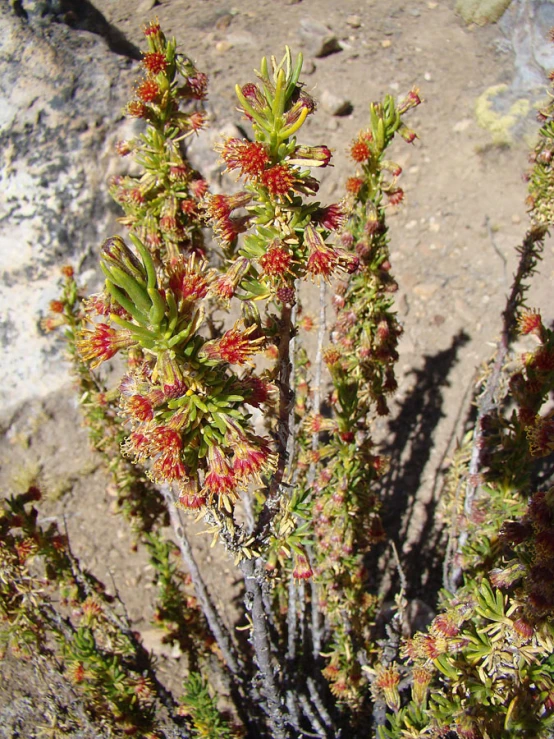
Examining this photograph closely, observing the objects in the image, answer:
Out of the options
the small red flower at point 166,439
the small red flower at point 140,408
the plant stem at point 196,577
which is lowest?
the plant stem at point 196,577

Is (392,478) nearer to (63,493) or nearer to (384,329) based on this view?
(384,329)

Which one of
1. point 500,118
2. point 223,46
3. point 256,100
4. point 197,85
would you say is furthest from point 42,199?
point 500,118

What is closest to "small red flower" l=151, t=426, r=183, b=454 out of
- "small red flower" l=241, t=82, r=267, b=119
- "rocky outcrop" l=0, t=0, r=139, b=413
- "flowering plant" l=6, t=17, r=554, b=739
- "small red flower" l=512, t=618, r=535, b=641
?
"flowering plant" l=6, t=17, r=554, b=739

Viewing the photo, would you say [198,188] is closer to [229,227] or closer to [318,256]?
[229,227]

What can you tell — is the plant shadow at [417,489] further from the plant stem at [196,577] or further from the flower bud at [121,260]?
the flower bud at [121,260]

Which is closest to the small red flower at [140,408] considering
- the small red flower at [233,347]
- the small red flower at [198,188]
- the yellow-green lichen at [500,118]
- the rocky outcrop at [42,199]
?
the small red flower at [233,347]

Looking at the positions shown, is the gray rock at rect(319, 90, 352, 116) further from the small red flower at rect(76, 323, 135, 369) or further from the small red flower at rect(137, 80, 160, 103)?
the small red flower at rect(76, 323, 135, 369)

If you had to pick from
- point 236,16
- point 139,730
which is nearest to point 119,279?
point 139,730
